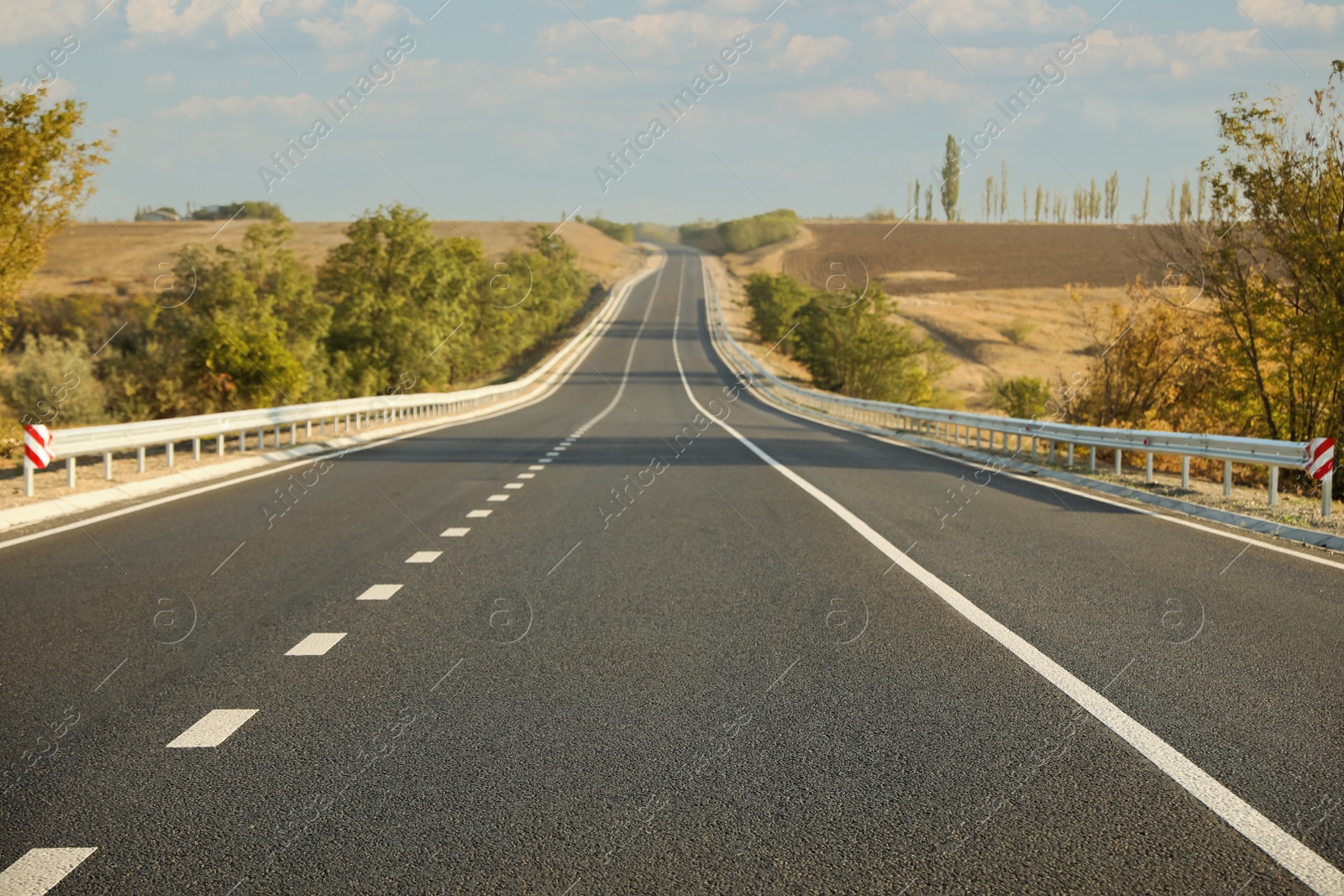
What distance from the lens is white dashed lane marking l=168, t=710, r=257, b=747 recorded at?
206 inches

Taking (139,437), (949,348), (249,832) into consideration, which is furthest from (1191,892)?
(949,348)

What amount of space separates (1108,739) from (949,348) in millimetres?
92515

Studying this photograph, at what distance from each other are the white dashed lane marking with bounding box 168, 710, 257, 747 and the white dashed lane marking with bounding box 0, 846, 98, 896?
1.18 meters

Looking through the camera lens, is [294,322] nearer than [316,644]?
No

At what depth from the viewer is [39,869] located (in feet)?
12.7

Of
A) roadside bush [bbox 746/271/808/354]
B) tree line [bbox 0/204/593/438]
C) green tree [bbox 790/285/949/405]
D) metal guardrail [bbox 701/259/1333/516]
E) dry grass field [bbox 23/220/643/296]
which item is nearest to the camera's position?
metal guardrail [bbox 701/259/1333/516]

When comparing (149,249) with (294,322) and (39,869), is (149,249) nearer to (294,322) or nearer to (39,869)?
(294,322)

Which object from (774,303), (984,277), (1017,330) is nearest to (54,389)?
(774,303)

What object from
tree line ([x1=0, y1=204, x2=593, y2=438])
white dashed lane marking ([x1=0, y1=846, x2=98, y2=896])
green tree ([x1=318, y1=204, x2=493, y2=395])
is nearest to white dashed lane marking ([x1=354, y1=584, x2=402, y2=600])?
white dashed lane marking ([x1=0, y1=846, x2=98, y2=896])

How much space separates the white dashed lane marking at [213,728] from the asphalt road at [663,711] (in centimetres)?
2

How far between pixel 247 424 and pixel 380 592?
13.6 metres

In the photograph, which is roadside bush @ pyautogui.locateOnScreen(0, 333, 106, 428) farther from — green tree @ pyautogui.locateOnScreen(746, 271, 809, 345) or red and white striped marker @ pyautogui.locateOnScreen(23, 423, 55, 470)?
green tree @ pyautogui.locateOnScreen(746, 271, 809, 345)

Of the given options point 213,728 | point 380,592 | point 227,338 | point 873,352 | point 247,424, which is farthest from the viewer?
point 873,352

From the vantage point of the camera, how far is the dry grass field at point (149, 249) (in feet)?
327
